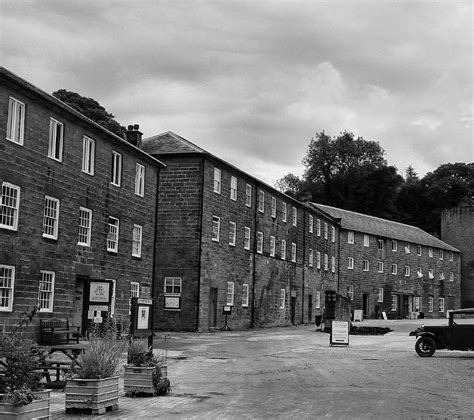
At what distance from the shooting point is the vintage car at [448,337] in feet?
77.5

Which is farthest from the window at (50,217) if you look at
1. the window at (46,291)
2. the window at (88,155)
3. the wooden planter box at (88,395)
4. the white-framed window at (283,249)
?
the white-framed window at (283,249)

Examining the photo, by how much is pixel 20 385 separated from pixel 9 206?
1557cm

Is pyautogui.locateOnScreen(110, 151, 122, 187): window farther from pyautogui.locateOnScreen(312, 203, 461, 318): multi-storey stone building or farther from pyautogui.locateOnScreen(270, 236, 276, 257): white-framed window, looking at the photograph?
pyautogui.locateOnScreen(312, 203, 461, 318): multi-storey stone building

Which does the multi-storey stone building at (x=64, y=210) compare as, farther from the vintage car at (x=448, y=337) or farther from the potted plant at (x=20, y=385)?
the potted plant at (x=20, y=385)

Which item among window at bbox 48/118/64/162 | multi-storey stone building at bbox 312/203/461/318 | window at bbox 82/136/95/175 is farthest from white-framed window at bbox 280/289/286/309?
window at bbox 48/118/64/162

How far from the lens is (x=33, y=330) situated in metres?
24.2

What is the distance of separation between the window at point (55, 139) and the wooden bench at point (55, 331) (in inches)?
234

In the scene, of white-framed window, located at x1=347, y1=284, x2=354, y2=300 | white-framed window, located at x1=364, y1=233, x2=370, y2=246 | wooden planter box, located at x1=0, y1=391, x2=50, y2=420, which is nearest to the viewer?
wooden planter box, located at x1=0, y1=391, x2=50, y2=420

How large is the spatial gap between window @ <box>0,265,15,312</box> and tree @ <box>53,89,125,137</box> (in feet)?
123

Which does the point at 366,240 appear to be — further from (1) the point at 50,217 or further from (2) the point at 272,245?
(1) the point at 50,217

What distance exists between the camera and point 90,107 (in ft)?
202

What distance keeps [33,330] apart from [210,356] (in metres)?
6.20

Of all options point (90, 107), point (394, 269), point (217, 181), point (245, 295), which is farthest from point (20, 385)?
point (394, 269)

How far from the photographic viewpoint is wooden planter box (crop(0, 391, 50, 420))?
8.39 m
